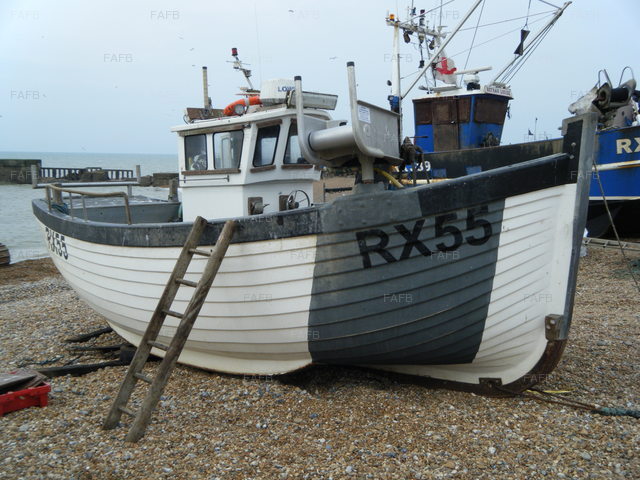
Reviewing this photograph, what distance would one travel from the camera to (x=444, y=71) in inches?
606

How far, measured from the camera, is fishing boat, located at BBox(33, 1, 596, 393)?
12.4 ft

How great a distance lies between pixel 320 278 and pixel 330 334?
1.66ft

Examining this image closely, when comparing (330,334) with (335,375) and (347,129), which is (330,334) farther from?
(347,129)

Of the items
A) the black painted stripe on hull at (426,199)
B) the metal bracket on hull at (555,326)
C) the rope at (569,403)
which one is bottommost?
the rope at (569,403)

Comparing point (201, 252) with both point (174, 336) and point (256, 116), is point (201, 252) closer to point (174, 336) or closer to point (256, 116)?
point (174, 336)

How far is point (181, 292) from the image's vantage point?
4.61 m

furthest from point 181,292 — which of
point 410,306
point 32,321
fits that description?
point 32,321

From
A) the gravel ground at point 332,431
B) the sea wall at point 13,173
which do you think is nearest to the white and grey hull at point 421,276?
the gravel ground at point 332,431

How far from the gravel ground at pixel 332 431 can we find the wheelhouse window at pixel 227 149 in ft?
7.36

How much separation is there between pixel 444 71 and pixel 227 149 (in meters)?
11.5

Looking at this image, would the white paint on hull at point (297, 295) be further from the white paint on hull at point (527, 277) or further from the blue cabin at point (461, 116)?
the blue cabin at point (461, 116)

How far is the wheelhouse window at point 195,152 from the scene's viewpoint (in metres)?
5.93

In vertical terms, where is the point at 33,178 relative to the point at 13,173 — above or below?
below

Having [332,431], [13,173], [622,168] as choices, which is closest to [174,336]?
[332,431]
